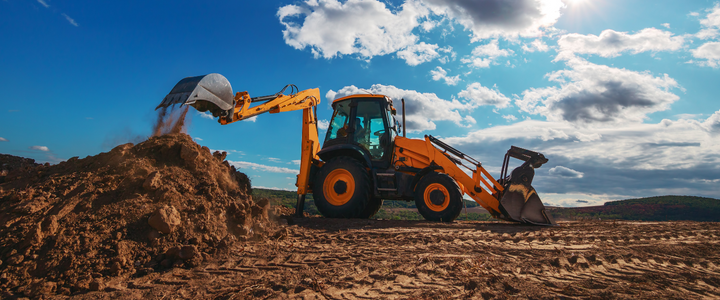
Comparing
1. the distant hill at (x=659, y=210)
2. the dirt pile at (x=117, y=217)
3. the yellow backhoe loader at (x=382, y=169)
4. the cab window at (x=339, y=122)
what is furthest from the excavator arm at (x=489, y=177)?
the distant hill at (x=659, y=210)

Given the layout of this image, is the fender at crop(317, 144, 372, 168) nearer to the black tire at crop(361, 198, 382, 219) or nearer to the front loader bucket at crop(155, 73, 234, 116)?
the black tire at crop(361, 198, 382, 219)

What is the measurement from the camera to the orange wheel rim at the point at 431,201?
777 centimetres

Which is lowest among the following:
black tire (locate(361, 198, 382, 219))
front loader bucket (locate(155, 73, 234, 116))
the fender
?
black tire (locate(361, 198, 382, 219))

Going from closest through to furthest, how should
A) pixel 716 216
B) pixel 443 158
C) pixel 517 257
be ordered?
pixel 517 257, pixel 443 158, pixel 716 216

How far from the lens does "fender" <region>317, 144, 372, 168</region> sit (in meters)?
8.55

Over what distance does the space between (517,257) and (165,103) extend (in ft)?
19.6

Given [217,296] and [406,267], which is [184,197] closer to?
[217,296]

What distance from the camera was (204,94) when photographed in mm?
6020

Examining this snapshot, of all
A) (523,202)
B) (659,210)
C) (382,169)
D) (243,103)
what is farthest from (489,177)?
(659,210)

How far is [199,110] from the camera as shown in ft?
21.4

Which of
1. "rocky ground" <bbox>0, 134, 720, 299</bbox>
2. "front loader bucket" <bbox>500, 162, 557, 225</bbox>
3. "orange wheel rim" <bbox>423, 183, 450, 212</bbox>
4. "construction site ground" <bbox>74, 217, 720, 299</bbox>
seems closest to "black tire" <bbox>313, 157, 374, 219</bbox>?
"orange wheel rim" <bbox>423, 183, 450, 212</bbox>

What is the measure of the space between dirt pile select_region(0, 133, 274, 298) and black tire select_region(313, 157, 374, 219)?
3069 millimetres

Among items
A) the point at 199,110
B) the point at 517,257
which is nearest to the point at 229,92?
the point at 199,110

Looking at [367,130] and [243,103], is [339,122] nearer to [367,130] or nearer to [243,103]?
[367,130]
